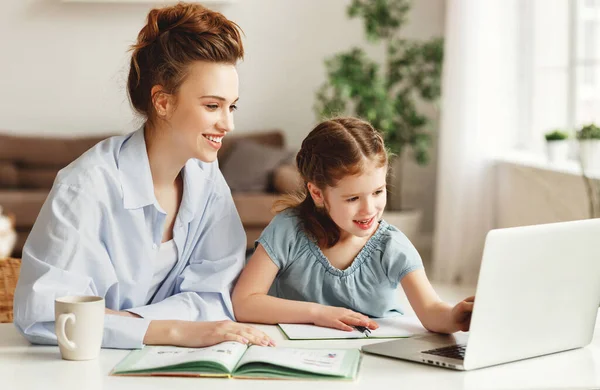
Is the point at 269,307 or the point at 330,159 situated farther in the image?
the point at 330,159

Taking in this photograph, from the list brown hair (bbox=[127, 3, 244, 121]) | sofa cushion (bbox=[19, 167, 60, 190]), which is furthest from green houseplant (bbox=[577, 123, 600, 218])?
sofa cushion (bbox=[19, 167, 60, 190])

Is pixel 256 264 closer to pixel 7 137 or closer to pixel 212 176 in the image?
pixel 212 176

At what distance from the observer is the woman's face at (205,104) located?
1.49 m

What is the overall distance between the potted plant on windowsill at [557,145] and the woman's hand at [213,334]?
3071 mm

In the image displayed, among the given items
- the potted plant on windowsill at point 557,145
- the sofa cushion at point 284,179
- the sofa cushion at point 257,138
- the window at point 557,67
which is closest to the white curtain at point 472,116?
the window at point 557,67

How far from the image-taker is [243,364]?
1149mm

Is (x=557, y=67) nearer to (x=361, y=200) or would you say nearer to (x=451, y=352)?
(x=361, y=200)

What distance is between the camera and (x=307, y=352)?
4.04 feet

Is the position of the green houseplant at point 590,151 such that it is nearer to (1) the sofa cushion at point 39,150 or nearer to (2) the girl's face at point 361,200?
(2) the girl's face at point 361,200

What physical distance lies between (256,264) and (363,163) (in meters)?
0.28

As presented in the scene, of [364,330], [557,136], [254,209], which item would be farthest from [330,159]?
[254,209]

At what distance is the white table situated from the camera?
43.0 inches

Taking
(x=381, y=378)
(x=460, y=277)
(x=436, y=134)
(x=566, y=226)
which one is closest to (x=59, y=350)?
(x=381, y=378)

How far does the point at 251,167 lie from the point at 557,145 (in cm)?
191
